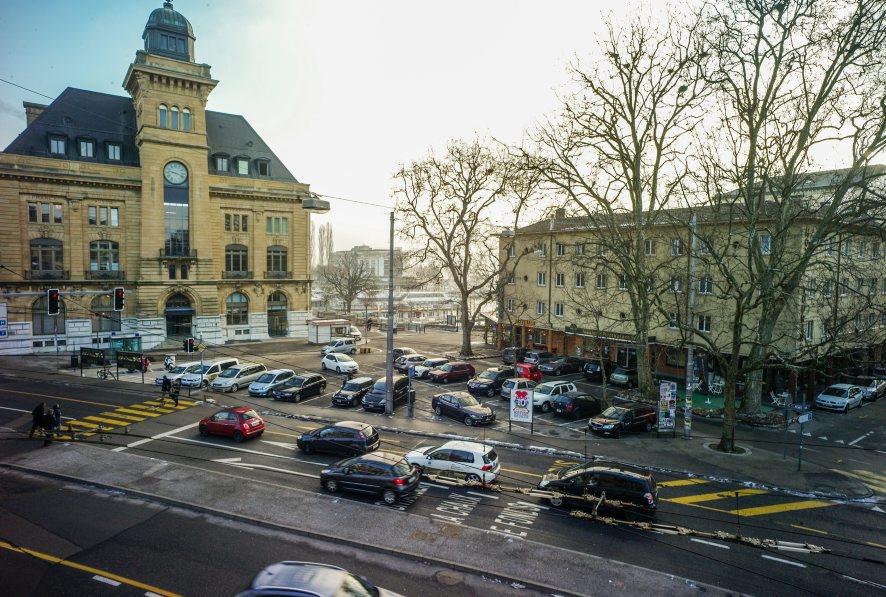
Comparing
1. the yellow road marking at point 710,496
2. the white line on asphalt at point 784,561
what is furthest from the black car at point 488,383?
the white line on asphalt at point 784,561

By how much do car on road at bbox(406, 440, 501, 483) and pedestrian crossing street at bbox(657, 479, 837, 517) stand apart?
18.9 feet

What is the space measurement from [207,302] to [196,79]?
21.9m

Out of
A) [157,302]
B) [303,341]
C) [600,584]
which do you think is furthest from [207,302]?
[600,584]

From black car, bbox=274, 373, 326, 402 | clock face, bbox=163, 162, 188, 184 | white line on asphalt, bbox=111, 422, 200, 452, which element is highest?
clock face, bbox=163, 162, 188, 184

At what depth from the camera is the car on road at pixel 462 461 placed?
1770 centimetres

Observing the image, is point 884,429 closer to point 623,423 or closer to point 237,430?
point 623,423

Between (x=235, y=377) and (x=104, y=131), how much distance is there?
33.0 m

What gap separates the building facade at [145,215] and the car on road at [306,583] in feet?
122

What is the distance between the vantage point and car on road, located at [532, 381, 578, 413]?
1168 inches

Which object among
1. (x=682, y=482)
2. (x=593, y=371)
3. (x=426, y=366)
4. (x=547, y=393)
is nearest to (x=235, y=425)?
(x=547, y=393)

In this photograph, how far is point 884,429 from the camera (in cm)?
2845

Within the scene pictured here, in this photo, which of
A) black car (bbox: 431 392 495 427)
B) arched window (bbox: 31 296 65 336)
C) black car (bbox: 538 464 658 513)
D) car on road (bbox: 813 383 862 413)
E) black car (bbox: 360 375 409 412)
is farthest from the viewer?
arched window (bbox: 31 296 65 336)

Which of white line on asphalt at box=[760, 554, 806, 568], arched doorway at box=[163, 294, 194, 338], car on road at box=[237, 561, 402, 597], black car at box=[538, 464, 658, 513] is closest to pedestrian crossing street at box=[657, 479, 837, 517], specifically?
black car at box=[538, 464, 658, 513]

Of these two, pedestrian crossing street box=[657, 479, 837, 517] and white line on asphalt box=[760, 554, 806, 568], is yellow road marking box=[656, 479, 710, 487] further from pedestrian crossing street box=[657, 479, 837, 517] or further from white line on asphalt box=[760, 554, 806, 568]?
white line on asphalt box=[760, 554, 806, 568]
